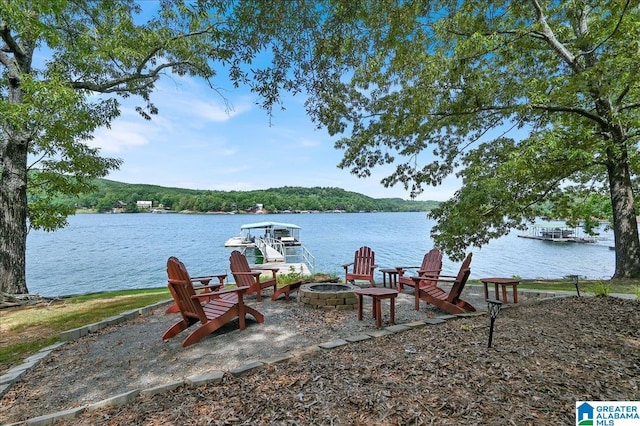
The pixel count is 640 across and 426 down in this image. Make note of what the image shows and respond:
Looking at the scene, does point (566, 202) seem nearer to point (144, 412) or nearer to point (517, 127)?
point (517, 127)

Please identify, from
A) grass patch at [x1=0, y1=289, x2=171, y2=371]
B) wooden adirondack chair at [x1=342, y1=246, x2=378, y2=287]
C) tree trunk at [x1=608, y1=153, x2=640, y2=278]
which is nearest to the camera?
grass patch at [x1=0, y1=289, x2=171, y2=371]

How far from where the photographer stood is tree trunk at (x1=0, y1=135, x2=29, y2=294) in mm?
6473

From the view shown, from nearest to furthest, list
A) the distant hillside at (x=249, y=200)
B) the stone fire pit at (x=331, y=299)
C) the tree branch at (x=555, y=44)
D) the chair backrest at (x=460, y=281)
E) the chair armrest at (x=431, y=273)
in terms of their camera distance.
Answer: the chair backrest at (x=460, y=281) → the stone fire pit at (x=331, y=299) → the chair armrest at (x=431, y=273) → the tree branch at (x=555, y=44) → the distant hillside at (x=249, y=200)

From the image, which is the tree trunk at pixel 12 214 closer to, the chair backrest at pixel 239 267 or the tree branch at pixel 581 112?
the chair backrest at pixel 239 267

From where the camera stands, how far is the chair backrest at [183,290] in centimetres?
358

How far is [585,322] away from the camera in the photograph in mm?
3832

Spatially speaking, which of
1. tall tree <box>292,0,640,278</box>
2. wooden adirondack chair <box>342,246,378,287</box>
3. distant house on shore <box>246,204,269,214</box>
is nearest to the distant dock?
tall tree <box>292,0,640,278</box>

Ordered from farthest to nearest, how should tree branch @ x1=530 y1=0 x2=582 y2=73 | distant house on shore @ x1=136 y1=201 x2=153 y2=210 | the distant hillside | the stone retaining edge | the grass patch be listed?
distant house on shore @ x1=136 y1=201 x2=153 y2=210 → the distant hillside → tree branch @ x1=530 y1=0 x2=582 y2=73 → the grass patch → the stone retaining edge

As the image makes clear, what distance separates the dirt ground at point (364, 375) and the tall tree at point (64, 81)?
4216 mm

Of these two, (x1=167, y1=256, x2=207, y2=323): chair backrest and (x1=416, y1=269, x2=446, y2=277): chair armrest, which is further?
(x1=416, y1=269, x2=446, y2=277): chair armrest

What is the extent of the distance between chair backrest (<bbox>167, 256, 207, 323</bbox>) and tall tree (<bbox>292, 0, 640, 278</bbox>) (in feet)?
8.70

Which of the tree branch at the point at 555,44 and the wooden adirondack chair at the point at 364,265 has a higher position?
the tree branch at the point at 555,44

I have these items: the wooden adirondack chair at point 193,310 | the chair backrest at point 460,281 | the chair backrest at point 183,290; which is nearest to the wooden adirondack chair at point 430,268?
the chair backrest at point 460,281

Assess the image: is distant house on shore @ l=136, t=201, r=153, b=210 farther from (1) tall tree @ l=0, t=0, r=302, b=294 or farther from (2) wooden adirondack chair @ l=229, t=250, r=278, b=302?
(2) wooden adirondack chair @ l=229, t=250, r=278, b=302
